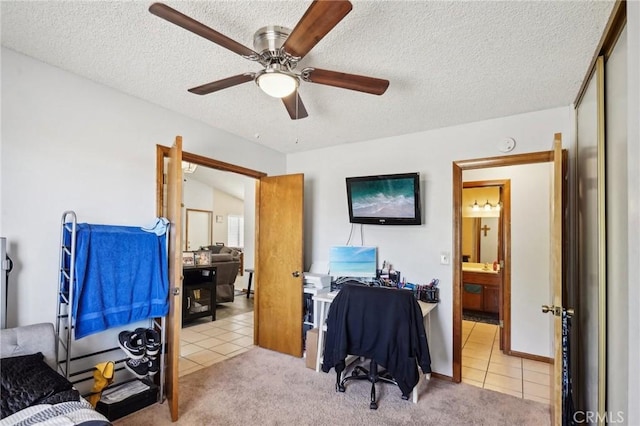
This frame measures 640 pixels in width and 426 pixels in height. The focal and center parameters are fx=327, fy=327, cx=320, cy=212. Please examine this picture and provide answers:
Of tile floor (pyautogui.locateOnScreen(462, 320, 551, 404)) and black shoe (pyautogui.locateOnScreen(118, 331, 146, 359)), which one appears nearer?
black shoe (pyautogui.locateOnScreen(118, 331, 146, 359))

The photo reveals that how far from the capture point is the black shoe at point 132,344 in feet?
7.75

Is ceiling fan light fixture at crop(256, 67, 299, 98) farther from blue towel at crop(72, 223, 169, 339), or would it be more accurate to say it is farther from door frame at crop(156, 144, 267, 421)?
blue towel at crop(72, 223, 169, 339)

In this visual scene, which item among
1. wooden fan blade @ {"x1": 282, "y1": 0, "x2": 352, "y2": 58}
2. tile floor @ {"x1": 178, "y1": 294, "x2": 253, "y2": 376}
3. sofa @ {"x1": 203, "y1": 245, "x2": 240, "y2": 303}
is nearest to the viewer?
wooden fan blade @ {"x1": 282, "y1": 0, "x2": 352, "y2": 58}

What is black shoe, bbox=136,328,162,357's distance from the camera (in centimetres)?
241

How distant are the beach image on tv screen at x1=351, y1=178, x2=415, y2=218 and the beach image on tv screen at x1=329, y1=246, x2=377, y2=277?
15.8 inches

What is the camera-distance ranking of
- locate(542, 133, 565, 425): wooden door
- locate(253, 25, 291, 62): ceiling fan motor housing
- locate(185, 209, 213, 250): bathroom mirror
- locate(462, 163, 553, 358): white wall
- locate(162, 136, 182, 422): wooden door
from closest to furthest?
1. locate(253, 25, 291, 62): ceiling fan motor housing
2. locate(542, 133, 565, 425): wooden door
3. locate(162, 136, 182, 422): wooden door
4. locate(462, 163, 553, 358): white wall
5. locate(185, 209, 213, 250): bathroom mirror

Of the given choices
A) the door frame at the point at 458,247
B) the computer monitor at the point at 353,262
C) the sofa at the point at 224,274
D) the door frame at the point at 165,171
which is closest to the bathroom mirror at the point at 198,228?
the sofa at the point at 224,274

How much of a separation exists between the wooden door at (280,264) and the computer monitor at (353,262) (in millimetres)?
381

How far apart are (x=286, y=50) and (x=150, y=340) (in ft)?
7.34

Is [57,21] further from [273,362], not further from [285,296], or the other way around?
[273,362]

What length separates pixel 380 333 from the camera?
2.54 metres

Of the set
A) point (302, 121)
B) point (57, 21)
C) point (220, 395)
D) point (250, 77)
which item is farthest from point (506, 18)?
point (220, 395)

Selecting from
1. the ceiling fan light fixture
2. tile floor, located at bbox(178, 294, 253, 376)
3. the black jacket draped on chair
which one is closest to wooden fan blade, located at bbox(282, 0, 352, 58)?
the ceiling fan light fixture

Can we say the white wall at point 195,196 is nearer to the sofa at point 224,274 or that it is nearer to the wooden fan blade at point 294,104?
the sofa at point 224,274
